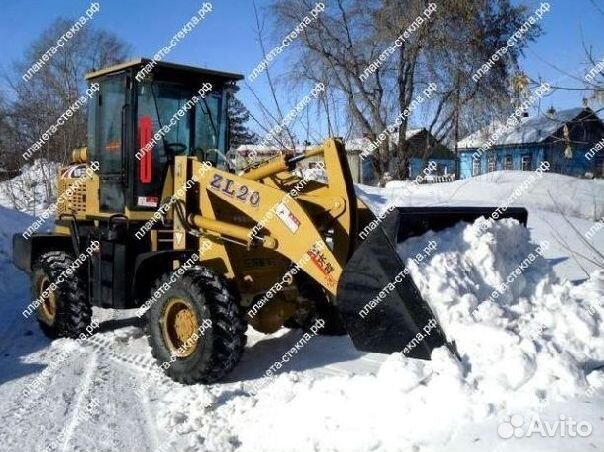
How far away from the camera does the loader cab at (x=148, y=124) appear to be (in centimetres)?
582

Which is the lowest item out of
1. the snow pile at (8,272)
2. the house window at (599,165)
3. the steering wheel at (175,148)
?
the snow pile at (8,272)

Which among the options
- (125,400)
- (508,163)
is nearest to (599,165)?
(508,163)

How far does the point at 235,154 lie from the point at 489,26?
20.9 meters

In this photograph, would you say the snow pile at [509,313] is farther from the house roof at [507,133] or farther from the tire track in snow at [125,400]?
the house roof at [507,133]

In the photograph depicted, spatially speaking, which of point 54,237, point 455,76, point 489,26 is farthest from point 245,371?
point 489,26

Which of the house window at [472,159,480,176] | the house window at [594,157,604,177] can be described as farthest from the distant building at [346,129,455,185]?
the house window at [594,157,604,177]

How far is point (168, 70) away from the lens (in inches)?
230

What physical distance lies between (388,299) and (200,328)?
5.30 feet

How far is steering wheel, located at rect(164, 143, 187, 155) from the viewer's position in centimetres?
597

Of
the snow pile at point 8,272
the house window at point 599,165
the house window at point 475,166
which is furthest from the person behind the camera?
the house window at point 475,166

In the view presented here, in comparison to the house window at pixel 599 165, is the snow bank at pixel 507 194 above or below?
below

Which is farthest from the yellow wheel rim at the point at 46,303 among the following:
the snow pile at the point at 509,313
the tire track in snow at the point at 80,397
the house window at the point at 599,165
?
the house window at the point at 599,165

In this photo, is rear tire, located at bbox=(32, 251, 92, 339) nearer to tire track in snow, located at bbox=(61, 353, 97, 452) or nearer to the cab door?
tire track in snow, located at bbox=(61, 353, 97, 452)

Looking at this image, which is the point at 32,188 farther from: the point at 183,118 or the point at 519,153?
the point at 519,153
